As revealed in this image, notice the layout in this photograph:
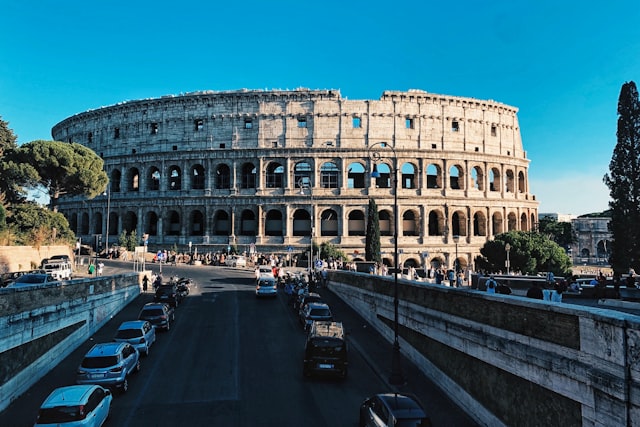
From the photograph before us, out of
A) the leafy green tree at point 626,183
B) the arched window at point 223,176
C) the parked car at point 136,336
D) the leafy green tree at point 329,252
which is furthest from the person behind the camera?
the arched window at point 223,176

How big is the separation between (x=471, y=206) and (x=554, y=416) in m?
52.8

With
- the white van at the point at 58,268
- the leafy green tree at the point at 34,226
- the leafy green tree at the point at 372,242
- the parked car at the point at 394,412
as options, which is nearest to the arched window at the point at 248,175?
the leafy green tree at the point at 372,242

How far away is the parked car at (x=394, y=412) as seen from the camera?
9.05 meters

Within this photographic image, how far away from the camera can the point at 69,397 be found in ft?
33.0

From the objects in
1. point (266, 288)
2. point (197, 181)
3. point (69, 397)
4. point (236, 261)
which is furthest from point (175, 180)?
point (69, 397)

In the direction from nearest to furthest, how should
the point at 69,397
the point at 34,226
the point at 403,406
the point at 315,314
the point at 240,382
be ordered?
the point at 403,406, the point at 69,397, the point at 240,382, the point at 315,314, the point at 34,226

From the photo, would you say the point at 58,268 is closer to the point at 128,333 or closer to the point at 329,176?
the point at 128,333

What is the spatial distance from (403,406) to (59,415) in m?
7.72

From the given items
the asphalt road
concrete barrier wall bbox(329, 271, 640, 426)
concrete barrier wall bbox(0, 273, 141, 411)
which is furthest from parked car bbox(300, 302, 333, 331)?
concrete barrier wall bbox(0, 273, 141, 411)

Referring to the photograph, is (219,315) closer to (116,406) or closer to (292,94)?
(116,406)

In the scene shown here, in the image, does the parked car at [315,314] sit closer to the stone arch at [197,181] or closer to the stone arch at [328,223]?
the stone arch at [328,223]

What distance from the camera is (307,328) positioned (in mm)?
21234

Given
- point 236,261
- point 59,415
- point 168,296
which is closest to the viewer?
point 59,415

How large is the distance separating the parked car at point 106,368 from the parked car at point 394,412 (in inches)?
301
